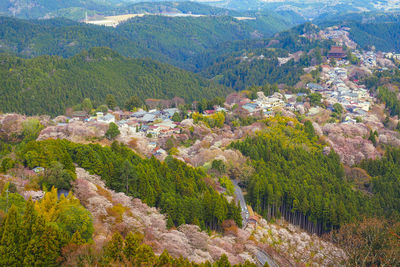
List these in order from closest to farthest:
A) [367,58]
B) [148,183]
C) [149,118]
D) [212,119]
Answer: [148,183]
[212,119]
[149,118]
[367,58]

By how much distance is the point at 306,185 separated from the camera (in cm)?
5262

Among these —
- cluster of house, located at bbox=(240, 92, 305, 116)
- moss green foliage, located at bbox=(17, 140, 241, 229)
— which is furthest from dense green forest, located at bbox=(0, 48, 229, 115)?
moss green foliage, located at bbox=(17, 140, 241, 229)

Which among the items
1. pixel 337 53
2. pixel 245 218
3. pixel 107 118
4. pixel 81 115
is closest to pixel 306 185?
pixel 245 218

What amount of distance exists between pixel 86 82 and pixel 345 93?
7757 centimetres

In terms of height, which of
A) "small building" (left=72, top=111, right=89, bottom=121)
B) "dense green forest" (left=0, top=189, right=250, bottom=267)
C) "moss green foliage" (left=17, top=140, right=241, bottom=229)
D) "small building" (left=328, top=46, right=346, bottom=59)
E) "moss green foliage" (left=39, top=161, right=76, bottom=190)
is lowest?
"small building" (left=72, top=111, right=89, bottom=121)

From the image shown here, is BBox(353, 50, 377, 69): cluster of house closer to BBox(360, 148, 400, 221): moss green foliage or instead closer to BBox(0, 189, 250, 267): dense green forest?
BBox(360, 148, 400, 221): moss green foliage

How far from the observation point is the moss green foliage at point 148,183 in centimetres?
3928

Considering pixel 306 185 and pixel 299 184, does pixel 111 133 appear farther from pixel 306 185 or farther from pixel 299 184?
pixel 306 185

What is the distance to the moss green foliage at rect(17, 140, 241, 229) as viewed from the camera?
39.3 m

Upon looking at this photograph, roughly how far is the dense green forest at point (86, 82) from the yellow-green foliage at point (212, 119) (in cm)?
4636

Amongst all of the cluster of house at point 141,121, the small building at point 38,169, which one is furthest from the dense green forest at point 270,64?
the small building at point 38,169

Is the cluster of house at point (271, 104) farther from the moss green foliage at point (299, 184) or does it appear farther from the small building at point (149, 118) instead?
the small building at point (149, 118)

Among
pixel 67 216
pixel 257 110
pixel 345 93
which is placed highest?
pixel 67 216

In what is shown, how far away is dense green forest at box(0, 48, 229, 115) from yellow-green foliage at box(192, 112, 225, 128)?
4636cm
